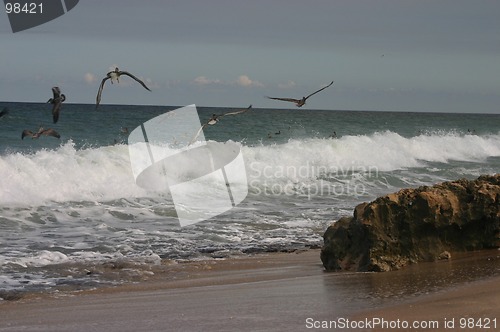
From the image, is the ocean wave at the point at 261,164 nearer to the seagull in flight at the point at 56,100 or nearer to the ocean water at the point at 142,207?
the ocean water at the point at 142,207

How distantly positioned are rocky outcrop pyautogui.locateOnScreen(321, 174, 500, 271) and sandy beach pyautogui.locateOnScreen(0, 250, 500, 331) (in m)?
0.25

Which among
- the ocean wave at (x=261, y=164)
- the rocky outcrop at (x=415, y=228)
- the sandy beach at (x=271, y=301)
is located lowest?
the sandy beach at (x=271, y=301)

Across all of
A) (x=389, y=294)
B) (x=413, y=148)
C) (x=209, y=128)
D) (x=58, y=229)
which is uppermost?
(x=209, y=128)

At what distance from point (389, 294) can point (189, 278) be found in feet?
8.10

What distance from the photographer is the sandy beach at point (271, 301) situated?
5.43 m

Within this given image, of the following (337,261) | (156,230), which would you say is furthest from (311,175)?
(337,261)

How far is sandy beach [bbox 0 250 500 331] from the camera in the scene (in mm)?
5434

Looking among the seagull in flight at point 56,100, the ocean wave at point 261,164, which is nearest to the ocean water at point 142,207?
the ocean wave at point 261,164

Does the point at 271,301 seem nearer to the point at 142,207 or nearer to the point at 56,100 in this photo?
the point at 56,100

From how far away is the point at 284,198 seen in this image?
15.7 m

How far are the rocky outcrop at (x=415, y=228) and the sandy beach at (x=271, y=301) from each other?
0.25 m

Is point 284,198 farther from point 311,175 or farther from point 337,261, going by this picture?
point 337,261

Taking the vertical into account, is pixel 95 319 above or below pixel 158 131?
below

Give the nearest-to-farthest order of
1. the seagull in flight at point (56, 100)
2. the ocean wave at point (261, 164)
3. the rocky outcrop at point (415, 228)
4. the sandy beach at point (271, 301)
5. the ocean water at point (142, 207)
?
the sandy beach at point (271, 301)
the rocky outcrop at point (415, 228)
the ocean water at point (142, 207)
the seagull in flight at point (56, 100)
the ocean wave at point (261, 164)
